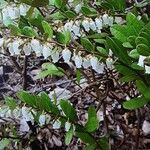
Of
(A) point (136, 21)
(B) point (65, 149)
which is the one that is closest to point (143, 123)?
(B) point (65, 149)

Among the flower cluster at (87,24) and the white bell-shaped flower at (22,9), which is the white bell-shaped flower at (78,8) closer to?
the flower cluster at (87,24)

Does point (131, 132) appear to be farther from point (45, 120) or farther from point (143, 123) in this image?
point (45, 120)

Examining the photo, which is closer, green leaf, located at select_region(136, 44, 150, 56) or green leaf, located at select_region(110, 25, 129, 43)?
green leaf, located at select_region(136, 44, 150, 56)

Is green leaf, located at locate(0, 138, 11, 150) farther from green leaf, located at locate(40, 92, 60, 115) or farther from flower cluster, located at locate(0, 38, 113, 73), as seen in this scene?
flower cluster, located at locate(0, 38, 113, 73)

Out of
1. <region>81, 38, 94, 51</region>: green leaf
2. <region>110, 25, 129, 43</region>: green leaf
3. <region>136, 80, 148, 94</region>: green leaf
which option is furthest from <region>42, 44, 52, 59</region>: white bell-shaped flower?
<region>136, 80, 148, 94</region>: green leaf

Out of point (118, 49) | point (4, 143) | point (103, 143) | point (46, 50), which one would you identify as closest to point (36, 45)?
point (46, 50)

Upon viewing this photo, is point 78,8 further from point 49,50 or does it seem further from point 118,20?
point 49,50

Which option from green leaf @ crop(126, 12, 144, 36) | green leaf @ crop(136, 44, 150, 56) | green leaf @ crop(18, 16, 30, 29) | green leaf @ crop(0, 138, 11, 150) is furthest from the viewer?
green leaf @ crop(0, 138, 11, 150)
